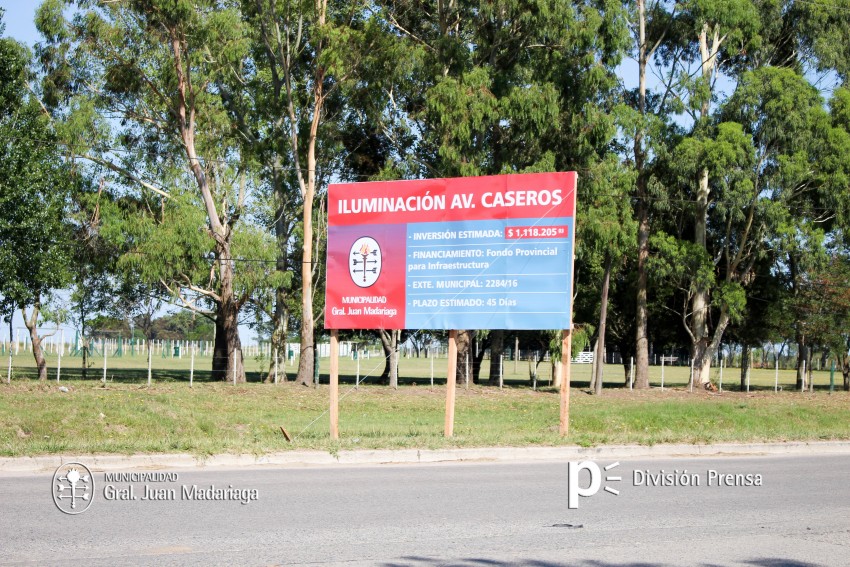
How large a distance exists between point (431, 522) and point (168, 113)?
33.3 m

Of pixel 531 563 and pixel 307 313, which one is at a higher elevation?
pixel 307 313

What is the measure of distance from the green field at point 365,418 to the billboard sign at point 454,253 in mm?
2280

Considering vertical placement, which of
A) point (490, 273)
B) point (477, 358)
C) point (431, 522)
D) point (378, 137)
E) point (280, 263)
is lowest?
point (431, 522)

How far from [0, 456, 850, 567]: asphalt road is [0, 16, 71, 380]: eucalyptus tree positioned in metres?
22.2

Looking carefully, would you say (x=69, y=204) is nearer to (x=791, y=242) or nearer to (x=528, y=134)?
(x=528, y=134)

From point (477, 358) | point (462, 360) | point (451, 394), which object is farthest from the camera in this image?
point (477, 358)

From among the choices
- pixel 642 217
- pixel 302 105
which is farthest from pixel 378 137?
pixel 642 217

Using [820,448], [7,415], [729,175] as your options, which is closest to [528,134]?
[729,175]

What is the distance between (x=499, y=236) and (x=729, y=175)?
80.0 ft

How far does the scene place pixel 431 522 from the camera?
998cm

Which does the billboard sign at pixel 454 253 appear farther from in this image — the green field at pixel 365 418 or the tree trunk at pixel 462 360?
the tree trunk at pixel 462 360

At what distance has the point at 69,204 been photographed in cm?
3834

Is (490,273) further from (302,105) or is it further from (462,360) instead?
(302,105)

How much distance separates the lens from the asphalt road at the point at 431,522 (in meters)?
8.38
